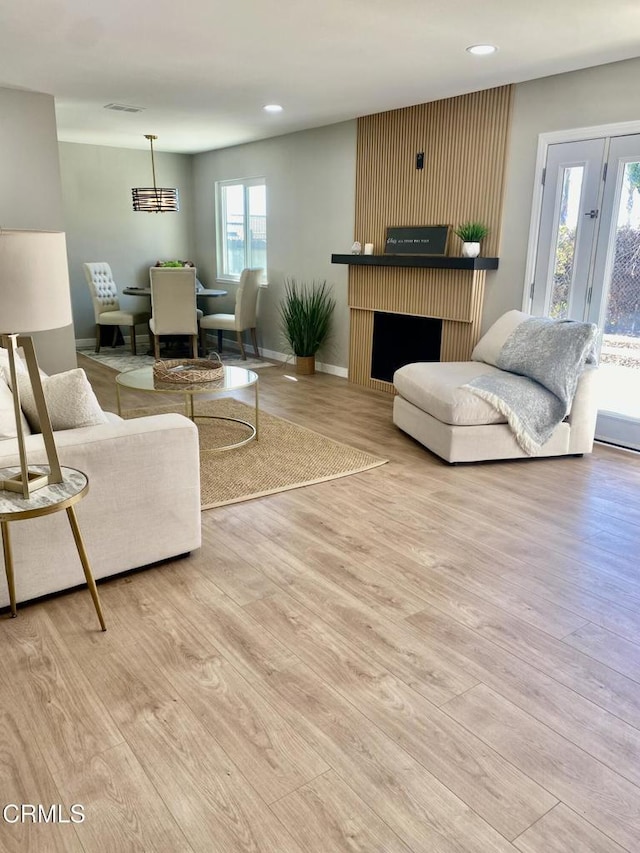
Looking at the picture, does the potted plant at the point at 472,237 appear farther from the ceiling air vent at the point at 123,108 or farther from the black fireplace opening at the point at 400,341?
the ceiling air vent at the point at 123,108

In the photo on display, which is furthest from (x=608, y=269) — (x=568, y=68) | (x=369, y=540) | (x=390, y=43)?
(x=369, y=540)

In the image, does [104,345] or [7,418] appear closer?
[7,418]

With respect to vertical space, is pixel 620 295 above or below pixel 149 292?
above

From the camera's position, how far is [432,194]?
5215 millimetres

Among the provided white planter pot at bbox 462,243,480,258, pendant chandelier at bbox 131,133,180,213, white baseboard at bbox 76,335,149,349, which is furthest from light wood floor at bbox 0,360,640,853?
white baseboard at bbox 76,335,149,349

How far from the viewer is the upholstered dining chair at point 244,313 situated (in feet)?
22.9

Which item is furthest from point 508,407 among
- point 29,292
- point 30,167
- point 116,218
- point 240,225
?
point 116,218

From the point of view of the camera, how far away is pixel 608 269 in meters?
4.09

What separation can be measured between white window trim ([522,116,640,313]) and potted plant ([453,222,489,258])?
388 millimetres

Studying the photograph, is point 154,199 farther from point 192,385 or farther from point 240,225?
point 192,385

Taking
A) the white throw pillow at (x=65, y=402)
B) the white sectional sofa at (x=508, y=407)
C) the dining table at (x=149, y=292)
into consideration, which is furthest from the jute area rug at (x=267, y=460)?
the dining table at (x=149, y=292)

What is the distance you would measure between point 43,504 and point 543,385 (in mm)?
3004

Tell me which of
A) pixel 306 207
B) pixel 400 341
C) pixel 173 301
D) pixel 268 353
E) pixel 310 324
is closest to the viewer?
pixel 400 341

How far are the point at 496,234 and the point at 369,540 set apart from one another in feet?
9.60
